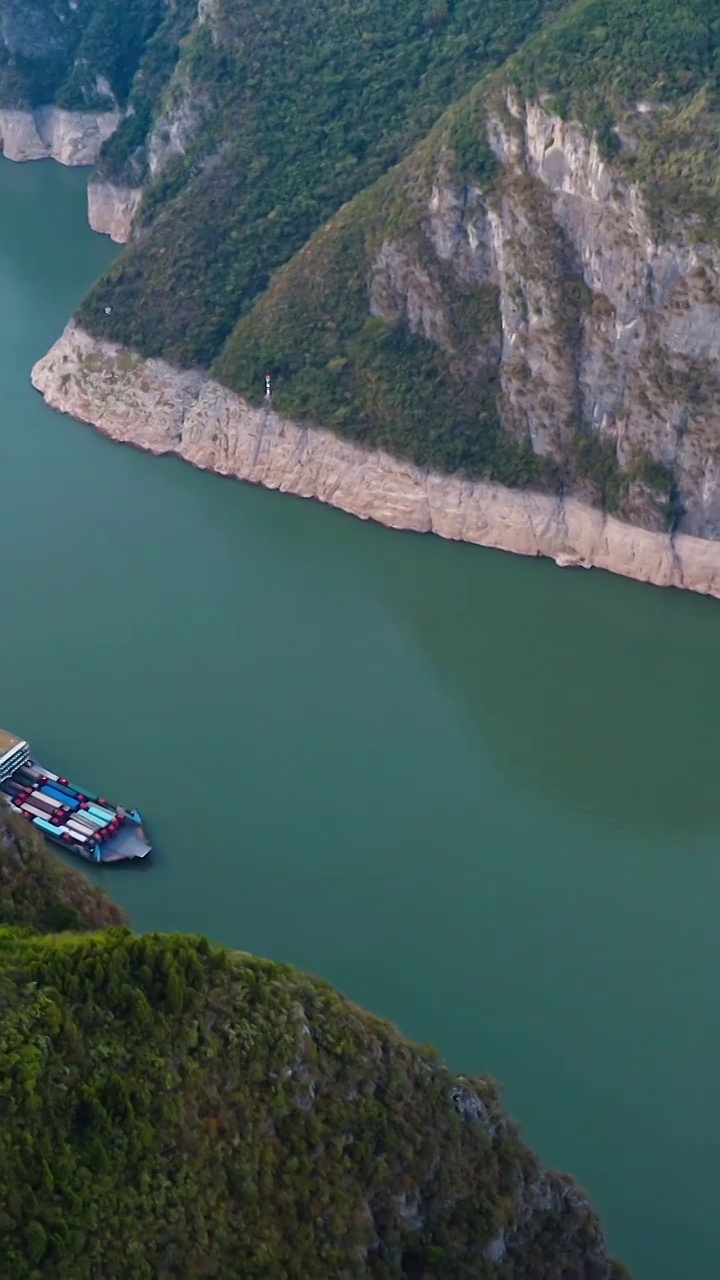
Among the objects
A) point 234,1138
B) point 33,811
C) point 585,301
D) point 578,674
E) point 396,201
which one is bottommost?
point 234,1138

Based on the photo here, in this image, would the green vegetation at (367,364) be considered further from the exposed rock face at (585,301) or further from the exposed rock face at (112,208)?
the exposed rock face at (112,208)

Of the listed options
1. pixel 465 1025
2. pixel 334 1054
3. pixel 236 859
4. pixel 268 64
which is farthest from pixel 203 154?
pixel 334 1054

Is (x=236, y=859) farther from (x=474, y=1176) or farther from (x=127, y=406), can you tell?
(x=127, y=406)

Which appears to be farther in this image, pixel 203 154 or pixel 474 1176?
pixel 203 154

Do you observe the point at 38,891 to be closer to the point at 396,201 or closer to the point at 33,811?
the point at 33,811

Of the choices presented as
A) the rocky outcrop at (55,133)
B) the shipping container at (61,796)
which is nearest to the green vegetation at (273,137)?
the shipping container at (61,796)

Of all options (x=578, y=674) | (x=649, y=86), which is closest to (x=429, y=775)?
(x=578, y=674)
